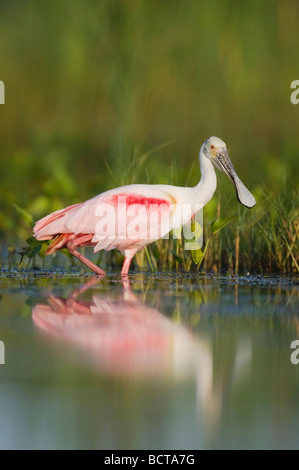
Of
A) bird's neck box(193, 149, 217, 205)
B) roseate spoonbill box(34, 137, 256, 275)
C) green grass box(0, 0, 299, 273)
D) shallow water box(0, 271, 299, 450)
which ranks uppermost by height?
green grass box(0, 0, 299, 273)

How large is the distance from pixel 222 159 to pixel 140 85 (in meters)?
3.16

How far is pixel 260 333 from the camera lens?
530 cm

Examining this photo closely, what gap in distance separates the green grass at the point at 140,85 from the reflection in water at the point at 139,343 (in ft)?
13.1

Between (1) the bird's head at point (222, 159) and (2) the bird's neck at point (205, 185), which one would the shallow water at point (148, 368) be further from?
(1) the bird's head at point (222, 159)

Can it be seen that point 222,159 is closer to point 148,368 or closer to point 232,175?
point 232,175

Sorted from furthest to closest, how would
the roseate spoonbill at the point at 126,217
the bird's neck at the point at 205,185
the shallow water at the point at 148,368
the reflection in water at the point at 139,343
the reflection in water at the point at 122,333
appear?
the bird's neck at the point at 205,185
the roseate spoonbill at the point at 126,217
the reflection in water at the point at 122,333
the reflection in water at the point at 139,343
the shallow water at the point at 148,368

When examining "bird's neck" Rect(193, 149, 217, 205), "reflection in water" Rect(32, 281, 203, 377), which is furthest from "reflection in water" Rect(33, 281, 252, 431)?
"bird's neck" Rect(193, 149, 217, 205)

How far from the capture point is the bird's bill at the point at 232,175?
310 inches

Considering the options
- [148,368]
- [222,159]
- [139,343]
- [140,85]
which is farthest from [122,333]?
[140,85]

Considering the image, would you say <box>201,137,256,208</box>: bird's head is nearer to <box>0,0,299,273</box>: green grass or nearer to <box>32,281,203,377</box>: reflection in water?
<box>32,281,203,377</box>: reflection in water

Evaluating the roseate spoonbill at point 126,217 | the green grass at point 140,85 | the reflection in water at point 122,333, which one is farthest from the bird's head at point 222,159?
the green grass at point 140,85

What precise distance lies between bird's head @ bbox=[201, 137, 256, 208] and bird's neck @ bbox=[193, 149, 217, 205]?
0.19 feet

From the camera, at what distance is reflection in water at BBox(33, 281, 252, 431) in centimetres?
434

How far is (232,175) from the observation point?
7.96 metres
